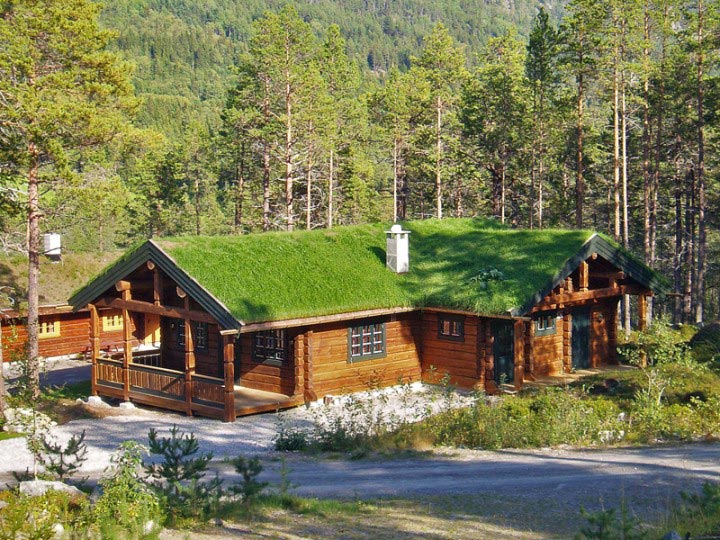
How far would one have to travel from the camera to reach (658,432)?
18109 millimetres

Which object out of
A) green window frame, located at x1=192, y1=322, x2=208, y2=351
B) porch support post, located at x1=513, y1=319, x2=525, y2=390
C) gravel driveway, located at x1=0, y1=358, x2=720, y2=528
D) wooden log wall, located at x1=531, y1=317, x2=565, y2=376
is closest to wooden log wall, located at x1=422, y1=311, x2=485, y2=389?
porch support post, located at x1=513, y1=319, x2=525, y2=390

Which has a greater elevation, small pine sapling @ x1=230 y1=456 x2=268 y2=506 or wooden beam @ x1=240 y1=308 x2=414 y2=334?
wooden beam @ x1=240 y1=308 x2=414 y2=334

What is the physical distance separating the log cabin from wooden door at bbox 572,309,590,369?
2.0 inches

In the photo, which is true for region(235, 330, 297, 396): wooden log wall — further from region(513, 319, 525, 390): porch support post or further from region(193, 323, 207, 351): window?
region(513, 319, 525, 390): porch support post

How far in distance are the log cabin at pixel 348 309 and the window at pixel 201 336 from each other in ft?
0.22

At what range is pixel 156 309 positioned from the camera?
78.1ft

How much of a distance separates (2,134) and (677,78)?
32017 millimetres

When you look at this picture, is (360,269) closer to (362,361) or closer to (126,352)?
(362,361)

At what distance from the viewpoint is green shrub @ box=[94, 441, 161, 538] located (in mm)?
10845

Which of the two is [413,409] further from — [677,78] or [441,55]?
[441,55]

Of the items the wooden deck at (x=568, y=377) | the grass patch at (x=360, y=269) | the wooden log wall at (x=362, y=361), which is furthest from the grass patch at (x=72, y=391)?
the wooden deck at (x=568, y=377)

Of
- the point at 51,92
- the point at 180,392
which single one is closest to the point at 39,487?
the point at 180,392

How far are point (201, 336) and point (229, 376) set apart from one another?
4.85 m

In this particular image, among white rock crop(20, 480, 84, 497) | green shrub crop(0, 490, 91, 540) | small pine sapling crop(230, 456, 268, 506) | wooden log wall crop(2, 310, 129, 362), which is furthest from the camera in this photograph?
wooden log wall crop(2, 310, 129, 362)
